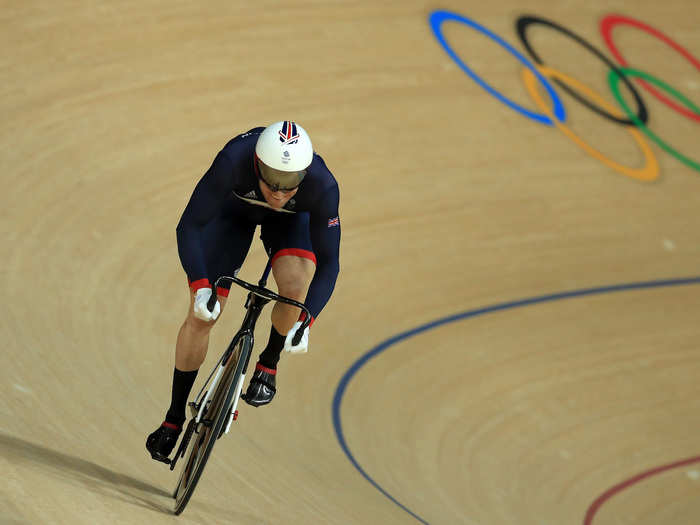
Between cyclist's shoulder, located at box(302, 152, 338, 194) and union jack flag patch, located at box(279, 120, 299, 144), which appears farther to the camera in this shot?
cyclist's shoulder, located at box(302, 152, 338, 194)

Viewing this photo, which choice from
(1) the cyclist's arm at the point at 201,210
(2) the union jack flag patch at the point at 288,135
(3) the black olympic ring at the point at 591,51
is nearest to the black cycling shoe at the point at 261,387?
(1) the cyclist's arm at the point at 201,210

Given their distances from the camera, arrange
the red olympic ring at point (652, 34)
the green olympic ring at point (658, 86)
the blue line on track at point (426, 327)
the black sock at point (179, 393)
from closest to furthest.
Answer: the black sock at point (179, 393) → the blue line on track at point (426, 327) → the green olympic ring at point (658, 86) → the red olympic ring at point (652, 34)

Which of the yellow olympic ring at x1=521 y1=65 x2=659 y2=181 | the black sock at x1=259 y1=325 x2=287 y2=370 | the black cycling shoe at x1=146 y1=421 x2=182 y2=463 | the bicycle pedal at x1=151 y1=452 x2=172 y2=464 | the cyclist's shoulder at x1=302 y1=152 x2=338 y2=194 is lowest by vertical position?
the bicycle pedal at x1=151 y1=452 x2=172 y2=464

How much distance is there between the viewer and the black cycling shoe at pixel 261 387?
2799 mm

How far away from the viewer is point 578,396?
5066 millimetres

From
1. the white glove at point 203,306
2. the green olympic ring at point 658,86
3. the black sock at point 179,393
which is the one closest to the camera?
the white glove at point 203,306

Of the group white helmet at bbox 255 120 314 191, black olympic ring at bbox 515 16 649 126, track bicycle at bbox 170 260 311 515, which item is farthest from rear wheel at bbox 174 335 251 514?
black olympic ring at bbox 515 16 649 126

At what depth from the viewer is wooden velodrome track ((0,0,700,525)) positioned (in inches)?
137

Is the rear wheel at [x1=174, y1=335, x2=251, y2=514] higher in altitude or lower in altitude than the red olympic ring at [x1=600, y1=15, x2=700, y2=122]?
lower

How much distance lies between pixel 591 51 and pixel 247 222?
221 inches

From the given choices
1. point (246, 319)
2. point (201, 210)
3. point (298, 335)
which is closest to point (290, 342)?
point (298, 335)

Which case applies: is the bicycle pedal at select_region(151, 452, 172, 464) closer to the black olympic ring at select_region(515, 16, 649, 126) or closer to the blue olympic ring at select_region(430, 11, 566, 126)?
the blue olympic ring at select_region(430, 11, 566, 126)

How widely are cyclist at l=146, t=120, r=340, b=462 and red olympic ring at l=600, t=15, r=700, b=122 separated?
5.64m

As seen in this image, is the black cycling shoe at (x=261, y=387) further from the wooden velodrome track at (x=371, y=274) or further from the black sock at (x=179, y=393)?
the wooden velodrome track at (x=371, y=274)
